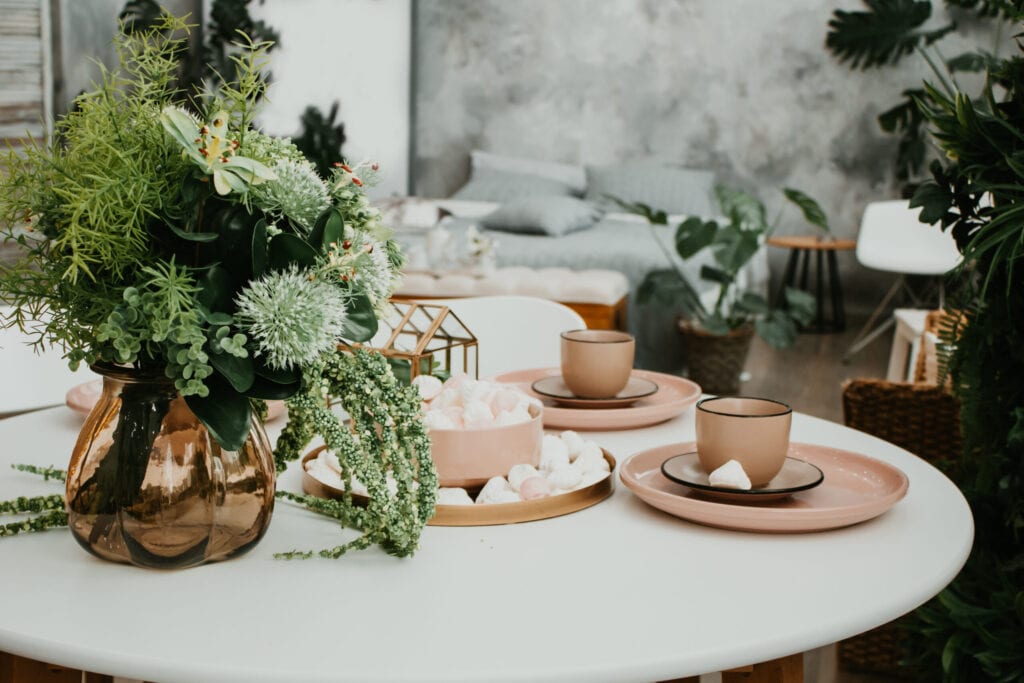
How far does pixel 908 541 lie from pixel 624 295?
→ 11.9ft

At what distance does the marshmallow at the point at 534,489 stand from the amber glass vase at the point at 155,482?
249mm

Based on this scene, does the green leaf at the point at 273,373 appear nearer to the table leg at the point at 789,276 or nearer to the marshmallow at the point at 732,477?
the marshmallow at the point at 732,477

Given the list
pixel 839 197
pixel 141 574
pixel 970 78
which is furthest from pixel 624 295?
pixel 141 574

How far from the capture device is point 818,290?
20.5 feet

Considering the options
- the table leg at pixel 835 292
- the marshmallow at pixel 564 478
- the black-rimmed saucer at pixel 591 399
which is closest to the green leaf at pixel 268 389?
the marshmallow at pixel 564 478

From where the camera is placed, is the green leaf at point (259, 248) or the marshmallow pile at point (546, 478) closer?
the green leaf at point (259, 248)

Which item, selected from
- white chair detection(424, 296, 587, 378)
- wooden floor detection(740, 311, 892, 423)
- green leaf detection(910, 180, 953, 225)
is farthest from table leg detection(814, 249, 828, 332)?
green leaf detection(910, 180, 953, 225)

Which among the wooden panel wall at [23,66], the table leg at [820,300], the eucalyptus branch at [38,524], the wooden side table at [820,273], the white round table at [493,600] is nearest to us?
the white round table at [493,600]

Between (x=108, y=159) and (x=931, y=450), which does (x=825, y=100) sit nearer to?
(x=931, y=450)

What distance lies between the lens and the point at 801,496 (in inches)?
38.5

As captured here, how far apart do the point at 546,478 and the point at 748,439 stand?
0.19 m

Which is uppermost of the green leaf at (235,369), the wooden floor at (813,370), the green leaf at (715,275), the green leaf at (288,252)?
the green leaf at (288,252)

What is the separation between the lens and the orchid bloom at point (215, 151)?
2.26 ft

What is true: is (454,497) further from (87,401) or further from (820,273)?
(820,273)
